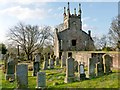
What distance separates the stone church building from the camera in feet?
157

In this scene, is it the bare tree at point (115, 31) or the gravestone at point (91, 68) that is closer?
the gravestone at point (91, 68)

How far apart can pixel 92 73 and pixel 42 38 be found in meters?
40.3

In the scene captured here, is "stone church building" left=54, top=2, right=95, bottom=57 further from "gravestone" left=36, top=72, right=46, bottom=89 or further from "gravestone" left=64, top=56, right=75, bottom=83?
"gravestone" left=36, top=72, right=46, bottom=89

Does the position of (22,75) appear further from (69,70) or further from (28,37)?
(28,37)

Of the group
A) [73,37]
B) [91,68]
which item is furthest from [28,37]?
[91,68]

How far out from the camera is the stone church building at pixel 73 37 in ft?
157

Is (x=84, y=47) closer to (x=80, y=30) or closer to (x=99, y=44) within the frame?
(x=80, y=30)

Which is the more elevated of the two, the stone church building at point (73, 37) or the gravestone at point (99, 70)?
the stone church building at point (73, 37)

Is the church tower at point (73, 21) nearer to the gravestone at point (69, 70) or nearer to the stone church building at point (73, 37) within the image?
the stone church building at point (73, 37)

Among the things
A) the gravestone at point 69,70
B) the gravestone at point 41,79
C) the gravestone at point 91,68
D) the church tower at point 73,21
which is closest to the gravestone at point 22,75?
the gravestone at point 41,79

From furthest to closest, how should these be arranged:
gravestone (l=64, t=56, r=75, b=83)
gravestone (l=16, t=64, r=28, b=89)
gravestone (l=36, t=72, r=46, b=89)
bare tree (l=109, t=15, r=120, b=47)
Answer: bare tree (l=109, t=15, r=120, b=47) → gravestone (l=64, t=56, r=75, b=83) → gravestone (l=16, t=64, r=28, b=89) → gravestone (l=36, t=72, r=46, b=89)

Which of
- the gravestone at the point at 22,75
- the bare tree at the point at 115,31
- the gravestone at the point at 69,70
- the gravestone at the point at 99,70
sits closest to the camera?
the gravestone at the point at 22,75

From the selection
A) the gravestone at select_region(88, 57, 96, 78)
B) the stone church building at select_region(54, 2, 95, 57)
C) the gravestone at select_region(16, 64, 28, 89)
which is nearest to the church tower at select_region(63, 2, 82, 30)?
the stone church building at select_region(54, 2, 95, 57)

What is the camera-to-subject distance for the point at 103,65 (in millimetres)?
16531
